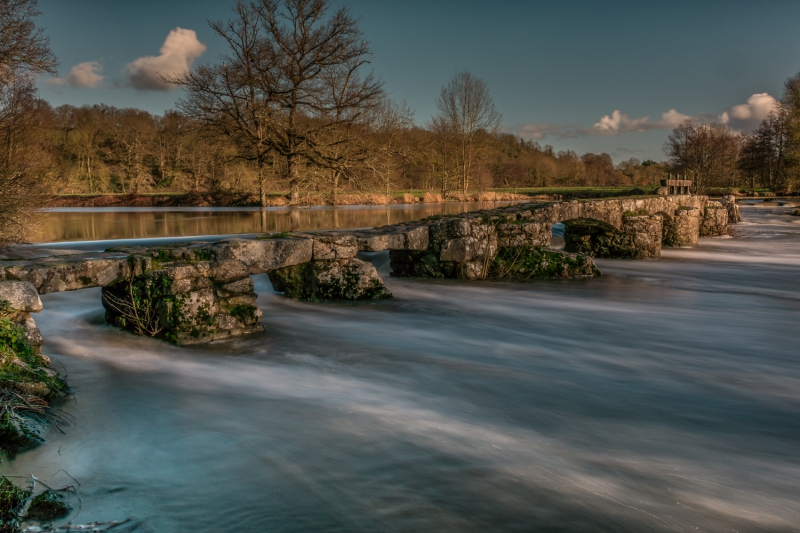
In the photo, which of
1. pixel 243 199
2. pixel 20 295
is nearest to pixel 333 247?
pixel 20 295

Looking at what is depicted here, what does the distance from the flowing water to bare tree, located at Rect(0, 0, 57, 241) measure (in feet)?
20.2

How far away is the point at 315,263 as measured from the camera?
695 centimetres

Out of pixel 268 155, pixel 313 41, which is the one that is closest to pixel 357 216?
→ pixel 268 155

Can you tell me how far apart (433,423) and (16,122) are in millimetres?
14348

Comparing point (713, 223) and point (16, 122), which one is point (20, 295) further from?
point (713, 223)

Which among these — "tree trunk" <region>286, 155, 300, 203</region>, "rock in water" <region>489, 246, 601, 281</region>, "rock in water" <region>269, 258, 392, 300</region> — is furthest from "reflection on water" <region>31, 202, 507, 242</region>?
"rock in water" <region>269, 258, 392, 300</region>

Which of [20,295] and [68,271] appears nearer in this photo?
[20,295]

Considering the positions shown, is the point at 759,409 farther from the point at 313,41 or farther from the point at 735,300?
the point at 313,41

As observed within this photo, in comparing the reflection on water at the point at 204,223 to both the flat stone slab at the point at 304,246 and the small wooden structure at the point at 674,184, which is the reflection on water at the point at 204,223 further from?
the small wooden structure at the point at 674,184

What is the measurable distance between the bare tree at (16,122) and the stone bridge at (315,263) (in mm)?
7470

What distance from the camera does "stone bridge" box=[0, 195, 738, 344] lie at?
16.3 ft

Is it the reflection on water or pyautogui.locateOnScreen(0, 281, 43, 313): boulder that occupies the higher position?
the reflection on water

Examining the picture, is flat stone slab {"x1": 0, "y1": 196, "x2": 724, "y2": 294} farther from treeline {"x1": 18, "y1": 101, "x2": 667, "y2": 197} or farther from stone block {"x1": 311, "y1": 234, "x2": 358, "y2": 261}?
treeline {"x1": 18, "y1": 101, "x2": 667, "y2": 197}

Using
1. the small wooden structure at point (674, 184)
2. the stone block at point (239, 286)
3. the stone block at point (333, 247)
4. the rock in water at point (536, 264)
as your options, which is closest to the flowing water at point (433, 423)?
the stone block at point (239, 286)
